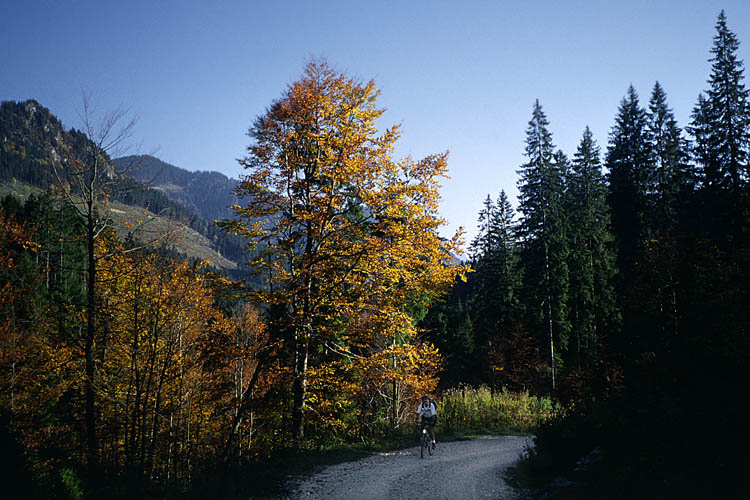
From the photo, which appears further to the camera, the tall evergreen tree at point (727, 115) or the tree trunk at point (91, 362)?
the tall evergreen tree at point (727, 115)

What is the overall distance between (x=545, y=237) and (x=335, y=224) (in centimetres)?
2395

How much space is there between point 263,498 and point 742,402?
9.00m

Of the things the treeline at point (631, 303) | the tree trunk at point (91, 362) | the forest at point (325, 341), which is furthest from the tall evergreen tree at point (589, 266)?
the tree trunk at point (91, 362)

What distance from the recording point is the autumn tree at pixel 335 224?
12.8m

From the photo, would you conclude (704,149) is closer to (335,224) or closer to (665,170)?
(665,170)

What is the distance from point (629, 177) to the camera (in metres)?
42.3

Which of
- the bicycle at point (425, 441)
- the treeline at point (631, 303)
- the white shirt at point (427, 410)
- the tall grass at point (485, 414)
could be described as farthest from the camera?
the tall grass at point (485, 414)

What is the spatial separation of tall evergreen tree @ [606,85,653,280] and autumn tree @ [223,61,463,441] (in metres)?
32.4

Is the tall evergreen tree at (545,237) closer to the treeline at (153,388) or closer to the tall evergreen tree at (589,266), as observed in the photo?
the tall evergreen tree at (589,266)

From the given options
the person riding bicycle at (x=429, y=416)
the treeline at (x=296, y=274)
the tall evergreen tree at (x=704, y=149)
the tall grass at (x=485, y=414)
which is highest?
the tall evergreen tree at (x=704, y=149)

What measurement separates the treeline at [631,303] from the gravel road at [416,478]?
1.40m

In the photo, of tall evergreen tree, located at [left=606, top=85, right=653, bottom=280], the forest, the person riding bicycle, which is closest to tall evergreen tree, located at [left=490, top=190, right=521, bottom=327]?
tall evergreen tree, located at [left=606, top=85, right=653, bottom=280]

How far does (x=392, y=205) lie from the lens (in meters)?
12.6

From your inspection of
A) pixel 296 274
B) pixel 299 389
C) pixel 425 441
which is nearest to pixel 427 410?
pixel 425 441
